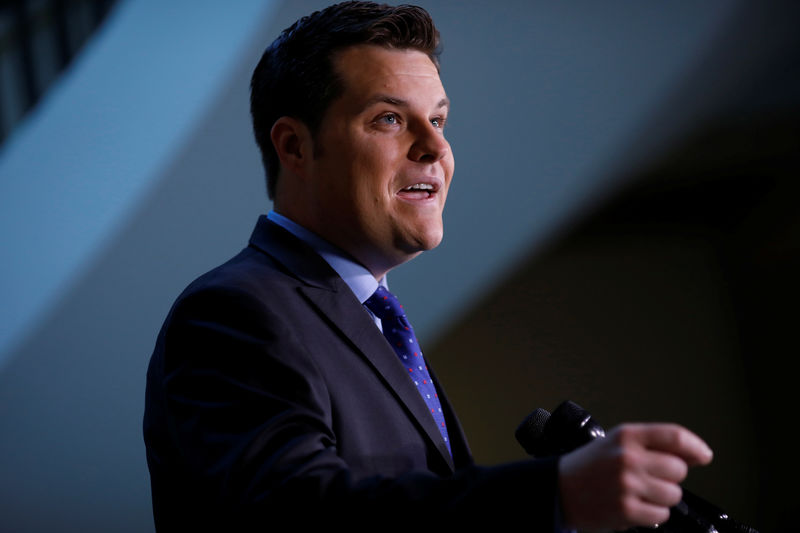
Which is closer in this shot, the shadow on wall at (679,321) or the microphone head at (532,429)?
the microphone head at (532,429)

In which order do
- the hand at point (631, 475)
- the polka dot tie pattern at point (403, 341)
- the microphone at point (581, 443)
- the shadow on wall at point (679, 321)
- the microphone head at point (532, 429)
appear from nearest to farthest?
the hand at point (631, 475) → the microphone at point (581, 443) → the microphone head at point (532, 429) → the polka dot tie pattern at point (403, 341) → the shadow on wall at point (679, 321)

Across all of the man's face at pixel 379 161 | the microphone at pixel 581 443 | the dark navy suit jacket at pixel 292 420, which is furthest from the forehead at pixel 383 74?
the microphone at pixel 581 443

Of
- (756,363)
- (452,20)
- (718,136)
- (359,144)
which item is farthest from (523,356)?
(359,144)

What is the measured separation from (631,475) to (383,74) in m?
0.75

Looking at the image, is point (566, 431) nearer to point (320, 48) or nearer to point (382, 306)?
point (382, 306)

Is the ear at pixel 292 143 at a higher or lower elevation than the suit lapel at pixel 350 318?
higher

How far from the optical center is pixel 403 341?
1.20m

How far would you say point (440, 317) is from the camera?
3473 millimetres

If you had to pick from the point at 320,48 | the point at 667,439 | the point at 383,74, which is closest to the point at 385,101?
the point at 383,74

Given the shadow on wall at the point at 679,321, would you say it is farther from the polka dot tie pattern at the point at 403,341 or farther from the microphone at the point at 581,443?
the microphone at the point at 581,443

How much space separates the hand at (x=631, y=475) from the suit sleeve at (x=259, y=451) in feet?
0.11

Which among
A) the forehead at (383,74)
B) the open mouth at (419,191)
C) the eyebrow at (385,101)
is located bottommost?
the open mouth at (419,191)

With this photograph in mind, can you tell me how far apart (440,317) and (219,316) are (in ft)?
8.31

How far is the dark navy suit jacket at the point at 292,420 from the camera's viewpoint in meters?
0.74
